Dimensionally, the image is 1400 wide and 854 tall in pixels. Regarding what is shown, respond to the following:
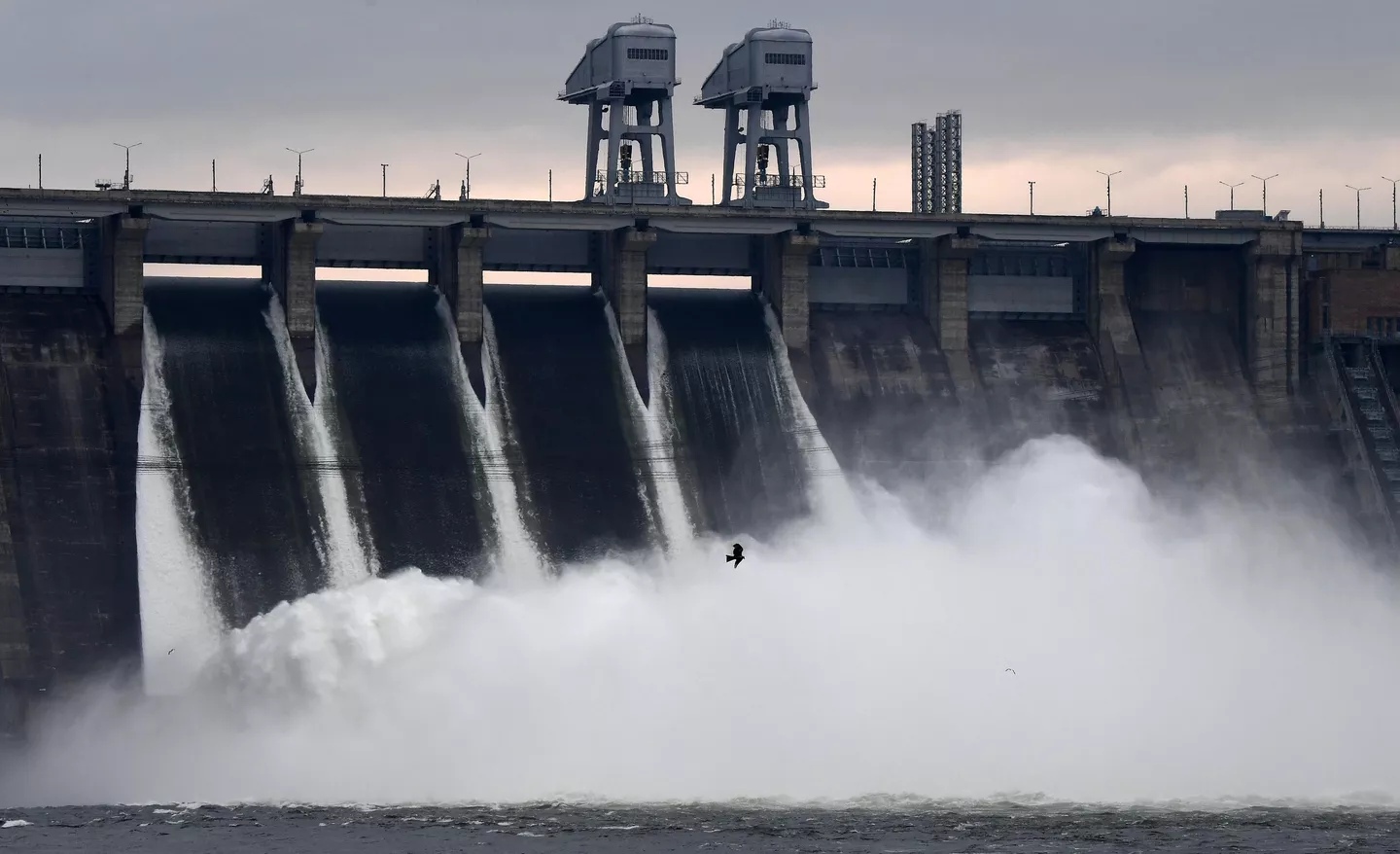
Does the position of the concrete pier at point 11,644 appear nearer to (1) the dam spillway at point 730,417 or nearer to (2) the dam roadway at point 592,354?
(2) the dam roadway at point 592,354

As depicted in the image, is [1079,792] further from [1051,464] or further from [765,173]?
[765,173]

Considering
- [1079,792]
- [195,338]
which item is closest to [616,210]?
[195,338]

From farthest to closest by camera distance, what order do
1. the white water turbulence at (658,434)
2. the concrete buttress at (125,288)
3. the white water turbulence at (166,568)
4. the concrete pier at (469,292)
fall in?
1. the concrete pier at (469,292)
2. the white water turbulence at (658,434)
3. the concrete buttress at (125,288)
4. the white water turbulence at (166,568)

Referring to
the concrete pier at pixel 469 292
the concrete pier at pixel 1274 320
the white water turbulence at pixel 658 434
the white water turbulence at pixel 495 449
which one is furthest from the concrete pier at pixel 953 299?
the concrete pier at pixel 469 292

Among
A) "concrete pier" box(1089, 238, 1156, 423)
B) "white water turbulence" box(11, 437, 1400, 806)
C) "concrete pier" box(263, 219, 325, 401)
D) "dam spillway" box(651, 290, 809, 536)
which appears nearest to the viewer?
"white water turbulence" box(11, 437, 1400, 806)

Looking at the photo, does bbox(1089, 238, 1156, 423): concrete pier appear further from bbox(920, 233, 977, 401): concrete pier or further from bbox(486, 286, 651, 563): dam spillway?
bbox(486, 286, 651, 563): dam spillway

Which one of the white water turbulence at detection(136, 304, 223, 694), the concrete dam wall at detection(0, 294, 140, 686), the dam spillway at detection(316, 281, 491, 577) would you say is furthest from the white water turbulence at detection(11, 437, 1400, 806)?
the dam spillway at detection(316, 281, 491, 577)
